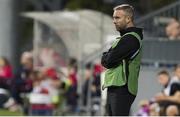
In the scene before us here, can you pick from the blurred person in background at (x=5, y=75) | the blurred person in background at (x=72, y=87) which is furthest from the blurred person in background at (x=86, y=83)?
the blurred person in background at (x=5, y=75)

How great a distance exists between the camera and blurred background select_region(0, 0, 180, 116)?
1766 cm

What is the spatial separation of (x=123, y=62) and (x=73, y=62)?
11706 millimetres

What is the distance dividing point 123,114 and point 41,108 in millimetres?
9673

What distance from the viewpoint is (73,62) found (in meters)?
21.2

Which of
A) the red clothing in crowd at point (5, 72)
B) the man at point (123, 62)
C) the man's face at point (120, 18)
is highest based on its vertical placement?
the man's face at point (120, 18)

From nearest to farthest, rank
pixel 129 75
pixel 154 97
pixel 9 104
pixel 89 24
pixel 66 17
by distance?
pixel 129 75
pixel 154 97
pixel 9 104
pixel 89 24
pixel 66 17

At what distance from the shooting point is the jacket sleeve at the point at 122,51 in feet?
31.2

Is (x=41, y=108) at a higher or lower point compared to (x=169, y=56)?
lower

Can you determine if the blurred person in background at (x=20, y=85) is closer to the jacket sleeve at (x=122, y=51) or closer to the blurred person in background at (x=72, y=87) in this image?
the blurred person in background at (x=72, y=87)

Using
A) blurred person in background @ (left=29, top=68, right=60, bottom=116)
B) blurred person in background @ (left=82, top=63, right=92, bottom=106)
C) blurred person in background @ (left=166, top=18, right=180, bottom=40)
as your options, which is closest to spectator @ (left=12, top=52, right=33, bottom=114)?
blurred person in background @ (left=29, top=68, right=60, bottom=116)

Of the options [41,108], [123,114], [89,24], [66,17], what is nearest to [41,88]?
[41,108]

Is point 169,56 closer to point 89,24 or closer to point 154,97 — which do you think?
point 154,97

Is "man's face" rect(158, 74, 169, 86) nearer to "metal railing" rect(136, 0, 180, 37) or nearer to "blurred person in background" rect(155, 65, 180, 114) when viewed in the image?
"blurred person in background" rect(155, 65, 180, 114)

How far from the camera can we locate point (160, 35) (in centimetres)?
1953
